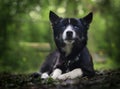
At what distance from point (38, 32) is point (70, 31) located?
10759 mm

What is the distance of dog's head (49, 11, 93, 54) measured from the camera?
23.6ft

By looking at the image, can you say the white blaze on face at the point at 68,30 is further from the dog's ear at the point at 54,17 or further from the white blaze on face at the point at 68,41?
the dog's ear at the point at 54,17

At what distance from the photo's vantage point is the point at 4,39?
15125mm

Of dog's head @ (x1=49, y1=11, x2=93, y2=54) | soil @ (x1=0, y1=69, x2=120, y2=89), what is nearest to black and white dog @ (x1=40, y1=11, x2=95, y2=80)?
dog's head @ (x1=49, y1=11, x2=93, y2=54)

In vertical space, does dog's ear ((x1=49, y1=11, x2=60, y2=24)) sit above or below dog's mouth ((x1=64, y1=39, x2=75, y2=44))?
above

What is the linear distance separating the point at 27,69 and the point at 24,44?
109 centimetres

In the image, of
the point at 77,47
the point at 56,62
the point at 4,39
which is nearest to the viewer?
the point at 77,47

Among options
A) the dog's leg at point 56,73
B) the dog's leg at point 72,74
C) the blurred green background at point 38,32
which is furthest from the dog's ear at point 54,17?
the blurred green background at point 38,32

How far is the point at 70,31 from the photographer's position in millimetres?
7125

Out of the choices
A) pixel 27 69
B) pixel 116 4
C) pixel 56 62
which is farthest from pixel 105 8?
pixel 56 62

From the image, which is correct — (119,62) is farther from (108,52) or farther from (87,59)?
(87,59)

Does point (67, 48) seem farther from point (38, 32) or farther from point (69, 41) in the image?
point (38, 32)

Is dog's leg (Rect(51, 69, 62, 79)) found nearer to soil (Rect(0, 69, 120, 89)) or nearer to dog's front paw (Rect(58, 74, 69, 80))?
dog's front paw (Rect(58, 74, 69, 80))

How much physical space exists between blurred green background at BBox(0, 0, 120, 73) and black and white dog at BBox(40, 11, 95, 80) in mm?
5485
